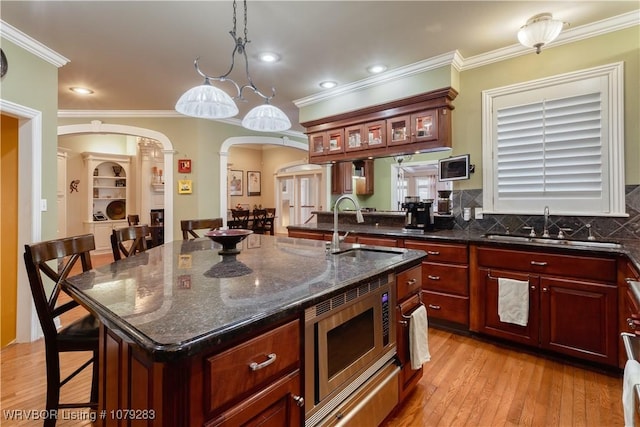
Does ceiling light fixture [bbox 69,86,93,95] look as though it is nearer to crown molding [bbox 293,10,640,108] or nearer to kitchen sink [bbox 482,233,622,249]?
crown molding [bbox 293,10,640,108]

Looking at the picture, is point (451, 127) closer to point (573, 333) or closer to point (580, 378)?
point (573, 333)

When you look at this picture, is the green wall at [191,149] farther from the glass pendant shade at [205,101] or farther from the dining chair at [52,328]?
the dining chair at [52,328]

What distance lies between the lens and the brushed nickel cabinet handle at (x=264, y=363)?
0.95 meters

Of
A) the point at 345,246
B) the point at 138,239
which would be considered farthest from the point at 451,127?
the point at 138,239

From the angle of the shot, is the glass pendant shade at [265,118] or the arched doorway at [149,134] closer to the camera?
the glass pendant shade at [265,118]

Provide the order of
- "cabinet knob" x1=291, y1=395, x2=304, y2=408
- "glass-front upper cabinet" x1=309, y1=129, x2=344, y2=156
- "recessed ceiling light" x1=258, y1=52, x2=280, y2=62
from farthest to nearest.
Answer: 1. "glass-front upper cabinet" x1=309, y1=129, x2=344, y2=156
2. "recessed ceiling light" x1=258, y1=52, x2=280, y2=62
3. "cabinet knob" x1=291, y1=395, x2=304, y2=408

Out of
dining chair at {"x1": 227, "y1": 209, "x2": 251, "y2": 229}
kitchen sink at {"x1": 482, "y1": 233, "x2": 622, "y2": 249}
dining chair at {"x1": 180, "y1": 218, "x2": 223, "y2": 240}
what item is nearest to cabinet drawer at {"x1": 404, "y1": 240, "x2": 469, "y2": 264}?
kitchen sink at {"x1": 482, "y1": 233, "x2": 622, "y2": 249}

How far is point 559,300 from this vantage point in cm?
228

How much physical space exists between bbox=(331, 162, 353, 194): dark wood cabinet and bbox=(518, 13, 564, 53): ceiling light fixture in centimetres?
221

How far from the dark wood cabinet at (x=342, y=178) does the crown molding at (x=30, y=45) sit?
10.3 feet

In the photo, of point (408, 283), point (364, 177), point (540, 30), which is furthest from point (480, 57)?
point (408, 283)

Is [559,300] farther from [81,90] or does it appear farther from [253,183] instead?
[253,183]

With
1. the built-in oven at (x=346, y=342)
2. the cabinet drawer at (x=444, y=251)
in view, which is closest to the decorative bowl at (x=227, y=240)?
the built-in oven at (x=346, y=342)

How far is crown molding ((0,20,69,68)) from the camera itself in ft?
8.29
